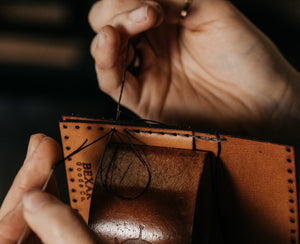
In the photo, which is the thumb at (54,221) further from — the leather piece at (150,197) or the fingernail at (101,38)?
the fingernail at (101,38)

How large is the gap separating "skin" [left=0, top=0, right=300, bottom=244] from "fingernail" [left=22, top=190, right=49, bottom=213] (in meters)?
0.40

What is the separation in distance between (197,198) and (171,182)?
0.05 m

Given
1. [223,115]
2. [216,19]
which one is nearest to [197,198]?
[223,115]

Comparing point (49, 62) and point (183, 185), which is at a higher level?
point (183, 185)

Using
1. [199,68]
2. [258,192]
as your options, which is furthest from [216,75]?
[258,192]

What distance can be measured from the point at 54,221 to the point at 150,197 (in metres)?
0.17

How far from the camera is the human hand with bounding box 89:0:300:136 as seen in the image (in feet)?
2.58

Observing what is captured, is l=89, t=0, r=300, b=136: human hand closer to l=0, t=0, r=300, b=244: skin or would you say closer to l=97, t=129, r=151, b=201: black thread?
l=0, t=0, r=300, b=244: skin

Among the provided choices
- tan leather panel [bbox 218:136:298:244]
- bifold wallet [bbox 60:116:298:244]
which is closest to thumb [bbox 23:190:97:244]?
bifold wallet [bbox 60:116:298:244]

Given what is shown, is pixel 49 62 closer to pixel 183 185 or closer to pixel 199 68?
pixel 199 68

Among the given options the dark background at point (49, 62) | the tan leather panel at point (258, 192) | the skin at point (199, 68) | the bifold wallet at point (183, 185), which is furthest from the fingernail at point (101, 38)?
the dark background at point (49, 62)

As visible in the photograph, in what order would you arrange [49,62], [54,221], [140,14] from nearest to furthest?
[54,221]
[140,14]
[49,62]

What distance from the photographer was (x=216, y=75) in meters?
0.85

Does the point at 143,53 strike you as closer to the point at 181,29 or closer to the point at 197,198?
the point at 181,29
